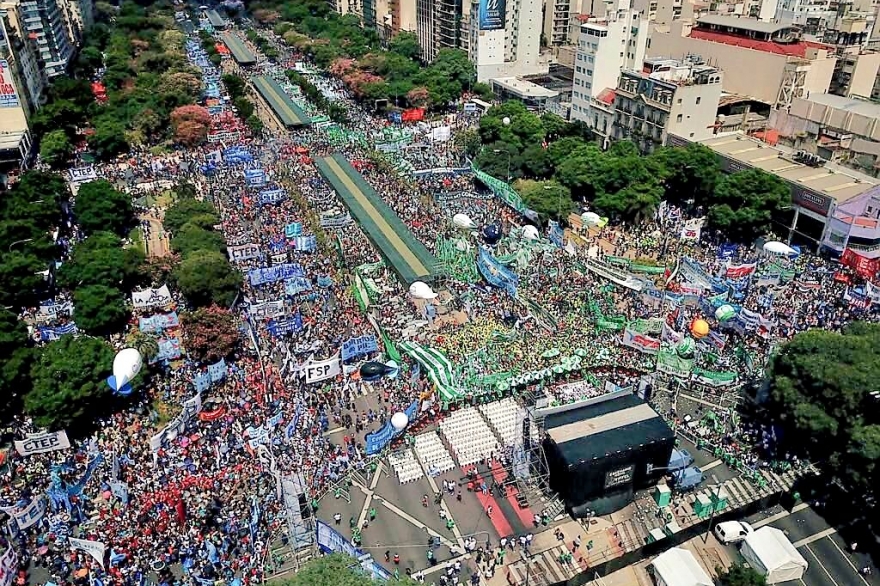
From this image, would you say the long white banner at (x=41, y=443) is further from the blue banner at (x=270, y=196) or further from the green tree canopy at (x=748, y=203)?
the green tree canopy at (x=748, y=203)

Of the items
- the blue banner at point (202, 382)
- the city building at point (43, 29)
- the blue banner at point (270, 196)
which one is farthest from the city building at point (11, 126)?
the blue banner at point (202, 382)

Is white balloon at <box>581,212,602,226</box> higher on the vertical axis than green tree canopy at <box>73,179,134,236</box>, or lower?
lower

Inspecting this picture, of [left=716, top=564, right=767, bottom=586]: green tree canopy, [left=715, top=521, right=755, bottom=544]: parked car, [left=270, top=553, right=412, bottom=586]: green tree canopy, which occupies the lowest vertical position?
[left=715, top=521, right=755, bottom=544]: parked car

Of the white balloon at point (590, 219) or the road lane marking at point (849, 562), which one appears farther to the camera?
the white balloon at point (590, 219)

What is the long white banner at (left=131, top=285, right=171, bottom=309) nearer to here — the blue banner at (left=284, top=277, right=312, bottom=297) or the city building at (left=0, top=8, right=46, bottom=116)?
the blue banner at (left=284, top=277, right=312, bottom=297)

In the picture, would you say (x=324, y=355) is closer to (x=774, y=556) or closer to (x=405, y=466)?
(x=405, y=466)

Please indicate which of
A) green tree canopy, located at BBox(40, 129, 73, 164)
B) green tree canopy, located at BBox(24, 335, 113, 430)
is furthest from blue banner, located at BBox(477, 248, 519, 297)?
green tree canopy, located at BBox(40, 129, 73, 164)
